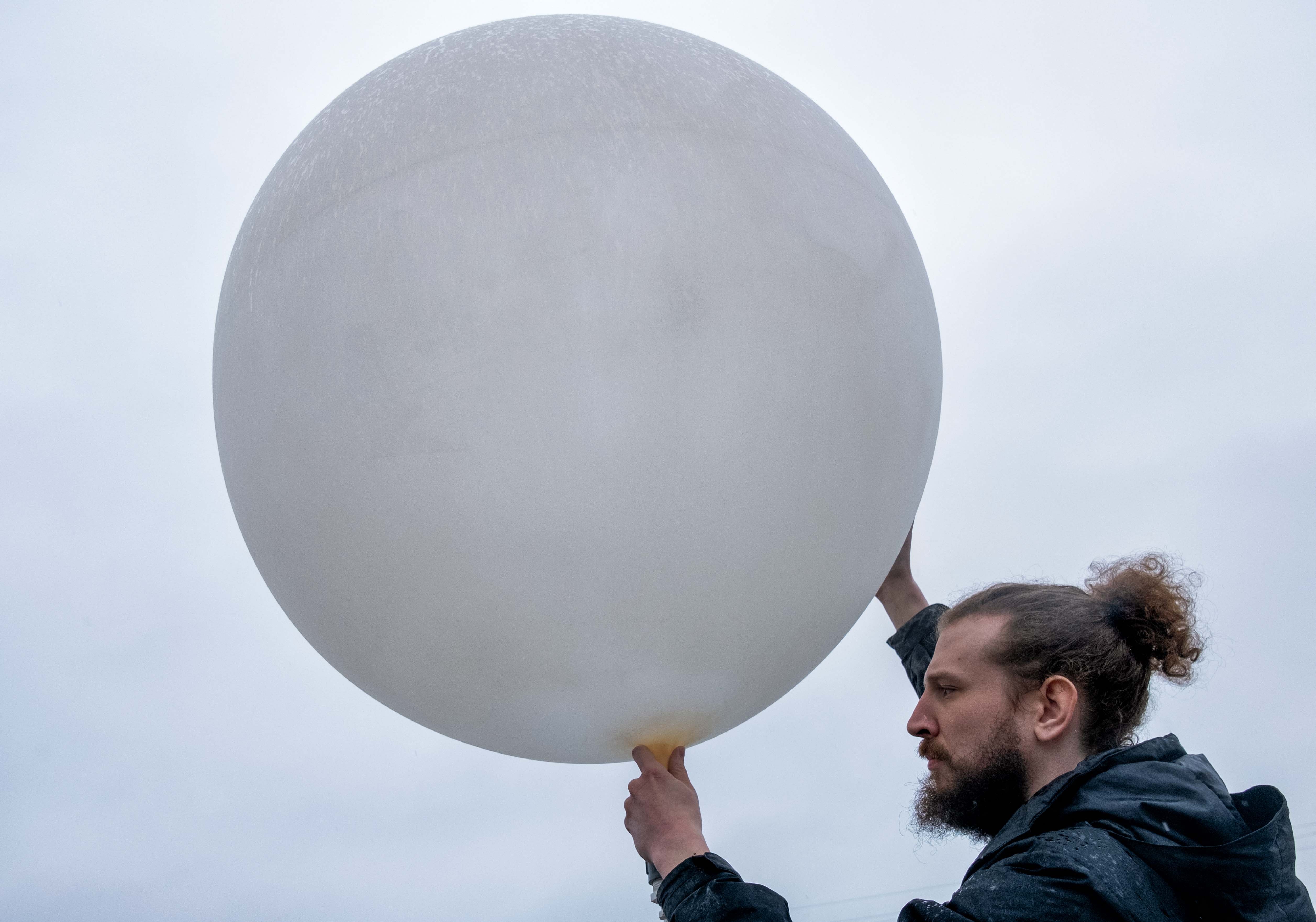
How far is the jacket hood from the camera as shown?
46.7 inches

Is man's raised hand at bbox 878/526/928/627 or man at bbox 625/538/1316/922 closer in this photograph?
man at bbox 625/538/1316/922

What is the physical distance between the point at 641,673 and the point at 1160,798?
2.10 feet

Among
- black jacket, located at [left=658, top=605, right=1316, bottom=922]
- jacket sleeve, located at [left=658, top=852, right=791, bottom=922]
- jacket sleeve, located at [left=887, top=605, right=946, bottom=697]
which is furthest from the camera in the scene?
jacket sleeve, located at [left=887, top=605, right=946, bottom=697]

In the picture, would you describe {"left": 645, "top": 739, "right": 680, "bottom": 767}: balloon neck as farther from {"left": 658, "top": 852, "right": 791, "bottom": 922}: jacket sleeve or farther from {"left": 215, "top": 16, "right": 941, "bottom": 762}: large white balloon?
{"left": 658, "top": 852, "right": 791, "bottom": 922}: jacket sleeve

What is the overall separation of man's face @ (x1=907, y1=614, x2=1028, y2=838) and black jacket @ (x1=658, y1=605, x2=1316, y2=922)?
0.36ft

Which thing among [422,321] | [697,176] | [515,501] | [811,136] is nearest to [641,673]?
[515,501]

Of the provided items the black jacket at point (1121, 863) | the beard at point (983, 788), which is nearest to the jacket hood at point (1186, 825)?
the black jacket at point (1121, 863)

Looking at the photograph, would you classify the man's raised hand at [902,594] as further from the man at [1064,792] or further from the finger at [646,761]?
the finger at [646,761]

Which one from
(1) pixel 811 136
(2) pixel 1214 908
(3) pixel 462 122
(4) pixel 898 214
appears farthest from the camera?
(4) pixel 898 214

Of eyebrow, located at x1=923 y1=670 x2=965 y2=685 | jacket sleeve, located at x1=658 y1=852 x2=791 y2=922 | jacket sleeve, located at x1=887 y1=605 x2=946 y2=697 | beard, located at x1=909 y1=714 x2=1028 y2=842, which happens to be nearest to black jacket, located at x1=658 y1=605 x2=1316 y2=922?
jacket sleeve, located at x1=658 y1=852 x2=791 y2=922

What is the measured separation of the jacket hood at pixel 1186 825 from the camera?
1.19m

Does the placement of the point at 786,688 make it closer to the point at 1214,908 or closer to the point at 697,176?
the point at 1214,908

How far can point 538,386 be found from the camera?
3.91 feet

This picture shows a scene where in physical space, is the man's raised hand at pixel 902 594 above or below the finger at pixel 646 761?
above
